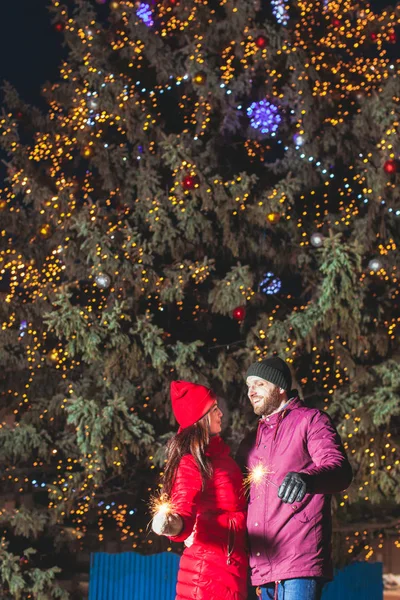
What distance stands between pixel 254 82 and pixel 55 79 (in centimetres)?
311

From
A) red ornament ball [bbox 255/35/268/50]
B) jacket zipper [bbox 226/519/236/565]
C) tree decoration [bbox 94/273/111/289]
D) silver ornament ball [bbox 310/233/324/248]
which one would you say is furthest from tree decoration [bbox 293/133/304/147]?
jacket zipper [bbox 226/519/236/565]

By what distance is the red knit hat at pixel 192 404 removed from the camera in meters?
4.39

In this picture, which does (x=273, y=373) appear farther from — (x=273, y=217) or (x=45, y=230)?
(x=45, y=230)

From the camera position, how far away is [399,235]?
35.7ft

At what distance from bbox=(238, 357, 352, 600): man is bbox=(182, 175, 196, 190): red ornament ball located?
19.9 ft

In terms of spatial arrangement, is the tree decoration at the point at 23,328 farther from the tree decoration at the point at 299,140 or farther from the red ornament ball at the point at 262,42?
the red ornament ball at the point at 262,42

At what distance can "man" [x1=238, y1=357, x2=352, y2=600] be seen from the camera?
12.7ft

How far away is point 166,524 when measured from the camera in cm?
365

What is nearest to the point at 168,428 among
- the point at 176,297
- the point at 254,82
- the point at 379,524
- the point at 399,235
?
the point at 176,297

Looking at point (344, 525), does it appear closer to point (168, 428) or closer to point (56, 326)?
point (168, 428)

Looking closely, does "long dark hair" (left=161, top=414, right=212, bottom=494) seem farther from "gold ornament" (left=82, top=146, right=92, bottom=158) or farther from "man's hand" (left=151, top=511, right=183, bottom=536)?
"gold ornament" (left=82, top=146, right=92, bottom=158)

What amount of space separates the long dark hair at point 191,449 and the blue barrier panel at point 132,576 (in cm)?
573

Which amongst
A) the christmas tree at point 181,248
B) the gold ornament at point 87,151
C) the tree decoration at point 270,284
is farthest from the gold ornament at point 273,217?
the gold ornament at point 87,151

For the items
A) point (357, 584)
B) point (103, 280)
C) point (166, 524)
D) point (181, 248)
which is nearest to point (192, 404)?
point (166, 524)
